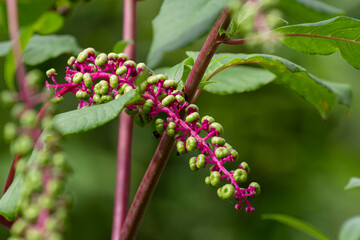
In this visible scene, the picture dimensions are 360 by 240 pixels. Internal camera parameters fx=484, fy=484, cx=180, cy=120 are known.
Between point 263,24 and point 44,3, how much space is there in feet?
1.22

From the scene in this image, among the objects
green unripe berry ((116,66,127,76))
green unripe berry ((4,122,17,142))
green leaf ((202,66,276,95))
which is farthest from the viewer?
green leaf ((202,66,276,95))

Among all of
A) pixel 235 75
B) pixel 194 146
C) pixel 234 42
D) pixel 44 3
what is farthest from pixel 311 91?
pixel 44 3

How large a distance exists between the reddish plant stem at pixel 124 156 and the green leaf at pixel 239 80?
0.99ft

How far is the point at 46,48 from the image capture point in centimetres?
173

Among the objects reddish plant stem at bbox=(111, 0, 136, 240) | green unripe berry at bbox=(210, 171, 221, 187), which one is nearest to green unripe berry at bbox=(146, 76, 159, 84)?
green unripe berry at bbox=(210, 171, 221, 187)

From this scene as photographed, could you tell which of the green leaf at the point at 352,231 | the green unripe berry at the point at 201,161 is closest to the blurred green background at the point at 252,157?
the green leaf at the point at 352,231

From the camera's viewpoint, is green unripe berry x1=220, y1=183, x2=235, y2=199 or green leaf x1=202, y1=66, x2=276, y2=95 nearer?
green unripe berry x1=220, y1=183, x2=235, y2=199

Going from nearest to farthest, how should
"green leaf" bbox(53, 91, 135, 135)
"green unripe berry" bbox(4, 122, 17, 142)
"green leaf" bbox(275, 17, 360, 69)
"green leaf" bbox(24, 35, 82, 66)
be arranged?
"green unripe berry" bbox(4, 122, 17, 142) < "green leaf" bbox(53, 91, 135, 135) < "green leaf" bbox(275, 17, 360, 69) < "green leaf" bbox(24, 35, 82, 66)

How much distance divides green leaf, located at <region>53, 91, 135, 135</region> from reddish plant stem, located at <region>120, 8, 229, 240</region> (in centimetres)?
14

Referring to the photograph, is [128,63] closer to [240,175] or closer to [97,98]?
[97,98]

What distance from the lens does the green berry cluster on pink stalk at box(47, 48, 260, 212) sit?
90 cm

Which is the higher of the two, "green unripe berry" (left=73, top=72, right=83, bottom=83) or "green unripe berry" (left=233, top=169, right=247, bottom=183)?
"green unripe berry" (left=73, top=72, right=83, bottom=83)

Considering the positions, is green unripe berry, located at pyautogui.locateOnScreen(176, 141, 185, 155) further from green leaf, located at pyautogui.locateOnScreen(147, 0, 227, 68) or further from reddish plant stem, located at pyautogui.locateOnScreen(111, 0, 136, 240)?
reddish plant stem, located at pyautogui.locateOnScreen(111, 0, 136, 240)

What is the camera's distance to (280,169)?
11.8 feet
